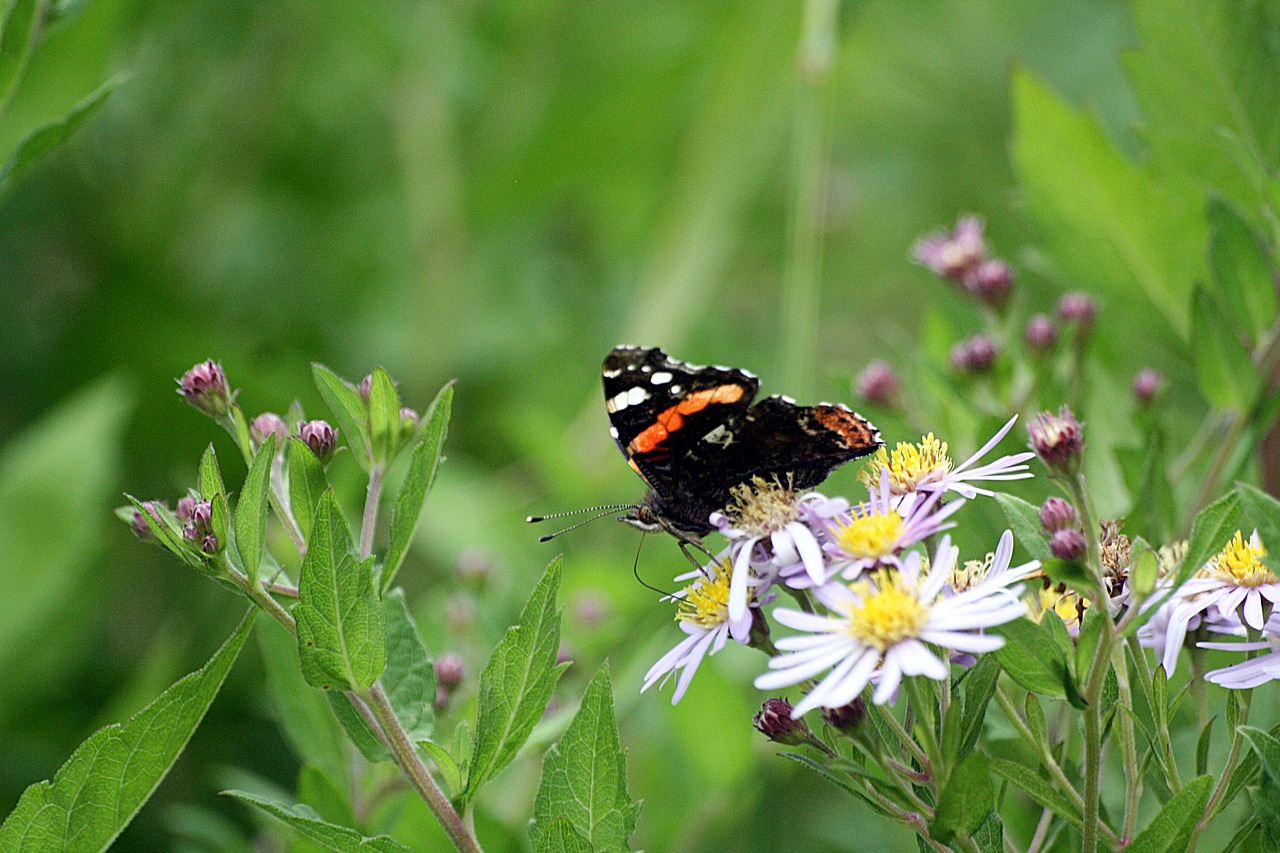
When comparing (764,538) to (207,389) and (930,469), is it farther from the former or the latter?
(207,389)

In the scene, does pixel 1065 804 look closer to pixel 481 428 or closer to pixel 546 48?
pixel 481 428

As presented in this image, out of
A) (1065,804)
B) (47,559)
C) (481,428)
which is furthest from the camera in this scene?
(481,428)

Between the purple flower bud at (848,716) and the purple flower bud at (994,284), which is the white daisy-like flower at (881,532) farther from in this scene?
the purple flower bud at (994,284)

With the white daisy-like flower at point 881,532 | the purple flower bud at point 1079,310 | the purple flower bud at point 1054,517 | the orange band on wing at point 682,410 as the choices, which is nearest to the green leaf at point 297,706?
the orange band on wing at point 682,410

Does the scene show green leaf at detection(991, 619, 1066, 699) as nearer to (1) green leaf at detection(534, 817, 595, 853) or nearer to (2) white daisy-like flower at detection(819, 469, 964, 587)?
(2) white daisy-like flower at detection(819, 469, 964, 587)

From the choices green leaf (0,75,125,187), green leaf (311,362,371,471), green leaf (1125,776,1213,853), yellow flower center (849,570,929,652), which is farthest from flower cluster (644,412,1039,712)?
green leaf (0,75,125,187)

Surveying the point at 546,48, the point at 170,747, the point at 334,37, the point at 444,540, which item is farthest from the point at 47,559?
the point at 546,48
